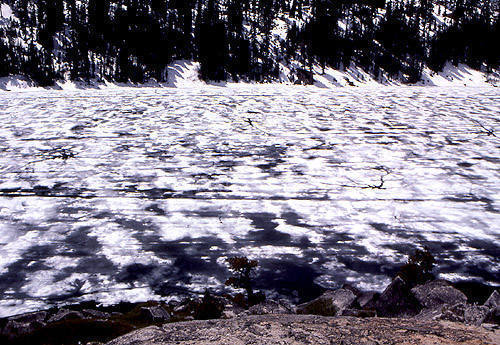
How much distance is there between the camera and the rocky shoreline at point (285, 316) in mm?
1829

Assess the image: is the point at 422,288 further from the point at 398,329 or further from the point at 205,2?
the point at 205,2

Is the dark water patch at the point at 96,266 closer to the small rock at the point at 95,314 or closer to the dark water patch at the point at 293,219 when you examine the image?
the small rock at the point at 95,314

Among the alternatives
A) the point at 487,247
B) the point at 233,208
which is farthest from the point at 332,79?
the point at 487,247

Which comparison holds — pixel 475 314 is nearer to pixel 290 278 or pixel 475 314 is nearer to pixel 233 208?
pixel 290 278

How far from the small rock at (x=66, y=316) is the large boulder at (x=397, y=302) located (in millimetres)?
1636

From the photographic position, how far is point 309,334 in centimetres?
171

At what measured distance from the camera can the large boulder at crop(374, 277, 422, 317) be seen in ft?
7.64

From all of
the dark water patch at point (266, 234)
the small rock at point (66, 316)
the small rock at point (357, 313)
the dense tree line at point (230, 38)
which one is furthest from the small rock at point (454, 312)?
the dense tree line at point (230, 38)

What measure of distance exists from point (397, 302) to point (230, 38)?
3171 cm

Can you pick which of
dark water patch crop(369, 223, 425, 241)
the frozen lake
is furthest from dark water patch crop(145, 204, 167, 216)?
dark water patch crop(369, 223, 425, 241)

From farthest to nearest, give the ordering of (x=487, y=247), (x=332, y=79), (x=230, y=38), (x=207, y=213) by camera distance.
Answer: (x=230, y=38) < (x=332, y=79) < (x=207, y=213) < (x=487, y=247)

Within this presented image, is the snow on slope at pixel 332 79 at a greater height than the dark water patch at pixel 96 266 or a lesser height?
greater

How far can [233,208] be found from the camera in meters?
3.79

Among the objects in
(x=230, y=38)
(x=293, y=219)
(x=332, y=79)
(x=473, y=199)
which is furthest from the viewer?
(x=230, y=38)
